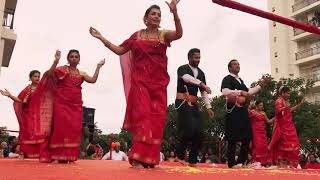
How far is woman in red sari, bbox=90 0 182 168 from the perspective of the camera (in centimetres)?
489

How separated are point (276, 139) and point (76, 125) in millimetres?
4532

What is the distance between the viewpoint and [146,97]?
16.6ft

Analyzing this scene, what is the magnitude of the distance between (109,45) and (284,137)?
4.98 metres

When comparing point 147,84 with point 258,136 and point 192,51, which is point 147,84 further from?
point 258,136

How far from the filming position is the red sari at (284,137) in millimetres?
8836

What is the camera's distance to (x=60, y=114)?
6.50 metres

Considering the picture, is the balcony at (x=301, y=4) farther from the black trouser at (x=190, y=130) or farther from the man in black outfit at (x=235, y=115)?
the black trouser at (x=190, y=130)

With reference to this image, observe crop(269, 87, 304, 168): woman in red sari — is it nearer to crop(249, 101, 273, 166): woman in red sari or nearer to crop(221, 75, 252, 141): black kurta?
crop(249, 101, 273, 166): woman in red sari

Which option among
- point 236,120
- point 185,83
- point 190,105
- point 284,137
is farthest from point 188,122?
point 284,137

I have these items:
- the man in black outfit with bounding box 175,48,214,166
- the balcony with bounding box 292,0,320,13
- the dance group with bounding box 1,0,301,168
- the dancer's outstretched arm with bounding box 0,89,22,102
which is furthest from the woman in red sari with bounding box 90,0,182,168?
the balcony with bounding box 292,0,320,13

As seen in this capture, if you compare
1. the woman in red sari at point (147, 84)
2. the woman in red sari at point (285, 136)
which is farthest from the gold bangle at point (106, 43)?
the woman in red sari at point (285, 136)

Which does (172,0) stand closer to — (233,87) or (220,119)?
(233,87)

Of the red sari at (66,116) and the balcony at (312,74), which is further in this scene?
the balcony at (312,74)

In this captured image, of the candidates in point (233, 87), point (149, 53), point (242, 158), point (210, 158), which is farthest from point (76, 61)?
point (210, 158)
